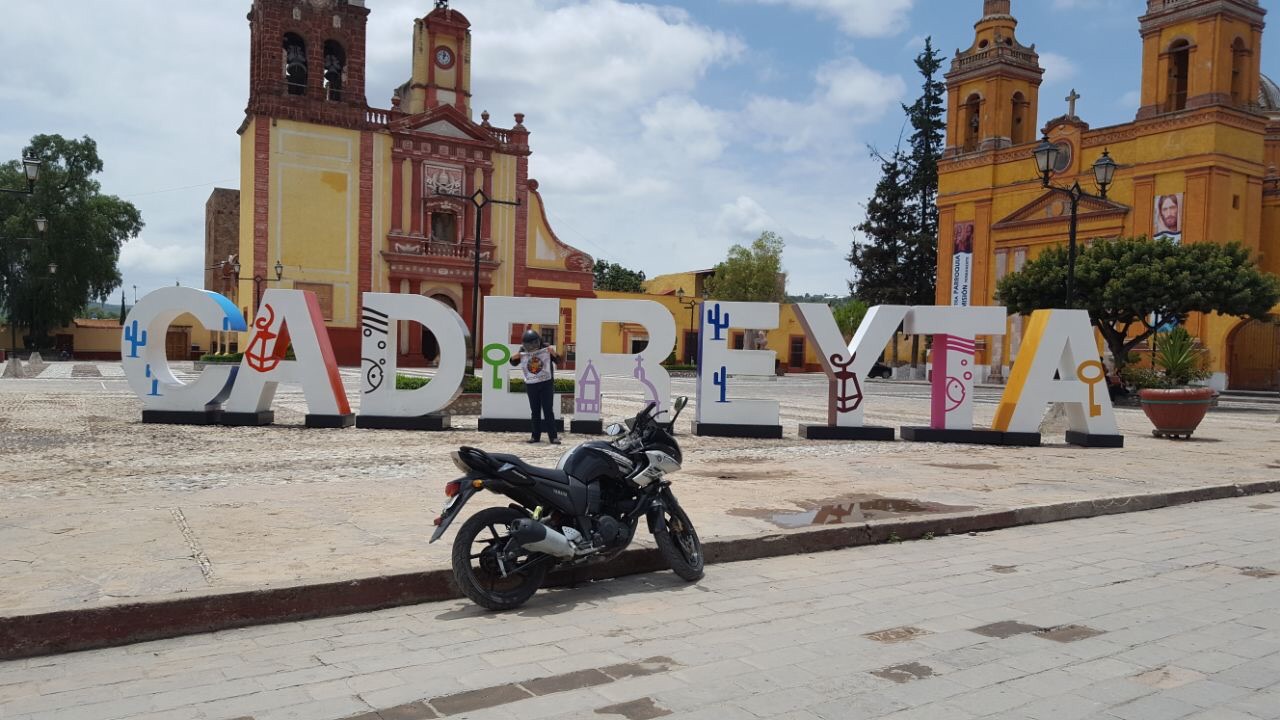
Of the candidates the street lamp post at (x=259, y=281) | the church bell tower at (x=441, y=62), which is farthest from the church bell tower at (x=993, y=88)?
the street lamp post at (x=259, y=281)

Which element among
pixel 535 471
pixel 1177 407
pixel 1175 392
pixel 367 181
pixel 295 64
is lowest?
pixel 1177 407

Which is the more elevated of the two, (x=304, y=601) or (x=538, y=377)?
(x=538, y=377)

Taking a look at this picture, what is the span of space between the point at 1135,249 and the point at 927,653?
1142 inches

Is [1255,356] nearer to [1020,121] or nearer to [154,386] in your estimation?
[1020,121]

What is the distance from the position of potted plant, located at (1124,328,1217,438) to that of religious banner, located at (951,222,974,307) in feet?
93.2

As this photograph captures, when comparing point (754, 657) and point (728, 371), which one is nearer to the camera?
point (754, 657)

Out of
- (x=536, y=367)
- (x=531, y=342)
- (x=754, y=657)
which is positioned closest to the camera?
(x=754, y=657)

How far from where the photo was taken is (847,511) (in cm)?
754

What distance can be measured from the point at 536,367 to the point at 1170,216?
109 ft

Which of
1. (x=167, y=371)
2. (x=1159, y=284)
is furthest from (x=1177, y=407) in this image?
(x=167, y=371)

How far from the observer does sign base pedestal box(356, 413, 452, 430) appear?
1366cm

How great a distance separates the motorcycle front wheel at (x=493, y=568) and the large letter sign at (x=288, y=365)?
898cm

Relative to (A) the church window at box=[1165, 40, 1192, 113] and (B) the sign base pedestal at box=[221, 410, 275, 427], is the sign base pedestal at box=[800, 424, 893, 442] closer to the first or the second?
(B) the sign base pedestal at box=[221, 410, 275, 427]

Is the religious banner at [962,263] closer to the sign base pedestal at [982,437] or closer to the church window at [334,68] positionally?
the church window at [334,68]
